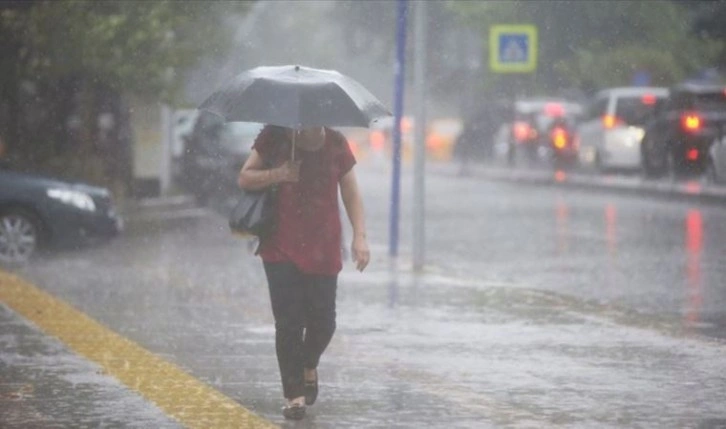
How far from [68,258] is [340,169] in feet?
36.7

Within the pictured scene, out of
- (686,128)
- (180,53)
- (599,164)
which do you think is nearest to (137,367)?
(180,53)

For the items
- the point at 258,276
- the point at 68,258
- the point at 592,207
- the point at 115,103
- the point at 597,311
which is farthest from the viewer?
the point at 115,103

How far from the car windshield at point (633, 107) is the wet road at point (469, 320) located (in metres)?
14.3

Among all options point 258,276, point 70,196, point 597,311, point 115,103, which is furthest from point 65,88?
point 597,311

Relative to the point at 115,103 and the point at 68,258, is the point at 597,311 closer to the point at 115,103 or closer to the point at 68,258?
the point at 68,258

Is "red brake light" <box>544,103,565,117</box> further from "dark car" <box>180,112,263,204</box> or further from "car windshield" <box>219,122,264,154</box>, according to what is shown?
"car windshield" <box>219,122,264,154</box>

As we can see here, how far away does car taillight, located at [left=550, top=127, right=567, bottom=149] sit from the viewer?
46375 mm

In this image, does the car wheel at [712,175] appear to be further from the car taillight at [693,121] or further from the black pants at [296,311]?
the black pants at [296,311]

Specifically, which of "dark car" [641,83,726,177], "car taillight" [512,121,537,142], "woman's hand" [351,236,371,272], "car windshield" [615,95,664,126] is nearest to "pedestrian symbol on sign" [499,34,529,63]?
"dark car" [641,83,726,177]

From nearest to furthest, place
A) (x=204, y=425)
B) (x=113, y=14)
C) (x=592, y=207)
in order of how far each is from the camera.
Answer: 1. (x=204, y=425)
2. (x=113, y=14)
3. (x=592, y=207)

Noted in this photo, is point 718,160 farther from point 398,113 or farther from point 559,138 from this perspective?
point 398,113

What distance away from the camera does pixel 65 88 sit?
32594 millimetres

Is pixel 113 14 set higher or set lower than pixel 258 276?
higher

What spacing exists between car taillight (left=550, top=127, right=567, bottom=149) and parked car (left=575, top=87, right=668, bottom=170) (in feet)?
12.5
